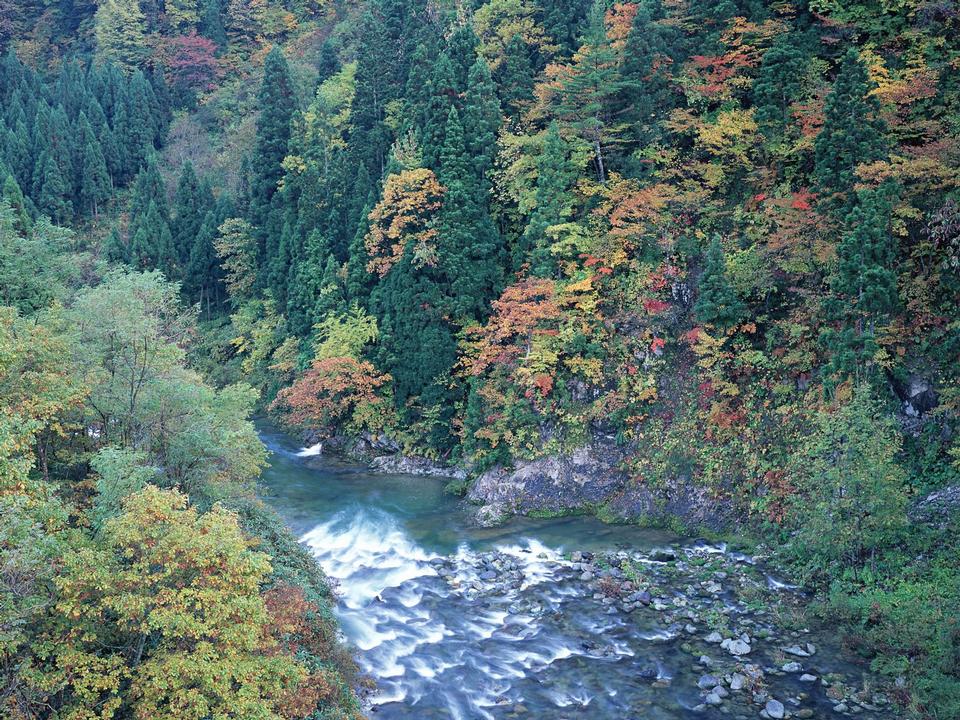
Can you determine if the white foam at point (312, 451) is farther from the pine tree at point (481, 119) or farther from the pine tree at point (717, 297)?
the pine tree at point (717, 297)

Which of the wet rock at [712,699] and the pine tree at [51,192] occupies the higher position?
the pine tree at [51,192]

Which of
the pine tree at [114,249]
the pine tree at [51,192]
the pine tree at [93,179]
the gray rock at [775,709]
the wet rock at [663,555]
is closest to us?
the gray rock at [775,709]

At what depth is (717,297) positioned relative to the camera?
22.8 m

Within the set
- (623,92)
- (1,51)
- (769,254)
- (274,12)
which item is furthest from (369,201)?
(1,51)

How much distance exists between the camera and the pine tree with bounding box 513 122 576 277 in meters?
27.2

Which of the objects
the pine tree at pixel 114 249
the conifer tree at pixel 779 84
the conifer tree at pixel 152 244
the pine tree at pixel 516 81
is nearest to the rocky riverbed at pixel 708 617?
the conifer tree at pixel 779 84

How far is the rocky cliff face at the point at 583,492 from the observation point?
23.0 m

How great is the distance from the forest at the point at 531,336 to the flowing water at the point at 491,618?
57.7 inches

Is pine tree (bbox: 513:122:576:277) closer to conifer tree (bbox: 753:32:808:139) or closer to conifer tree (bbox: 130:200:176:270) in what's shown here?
conifer tree (bbox: 753:32:808:139)

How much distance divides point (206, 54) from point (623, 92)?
50.0m

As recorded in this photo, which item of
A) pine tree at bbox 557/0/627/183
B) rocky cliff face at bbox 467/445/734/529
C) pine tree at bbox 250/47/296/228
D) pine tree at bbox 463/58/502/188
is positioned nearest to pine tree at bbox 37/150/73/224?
pine tree at bbox 250/47/296/228

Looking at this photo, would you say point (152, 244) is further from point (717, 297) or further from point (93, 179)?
point (717, 297)

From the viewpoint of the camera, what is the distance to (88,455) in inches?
655

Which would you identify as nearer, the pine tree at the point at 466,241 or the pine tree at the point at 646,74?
the pine tree at the point at 646,74
